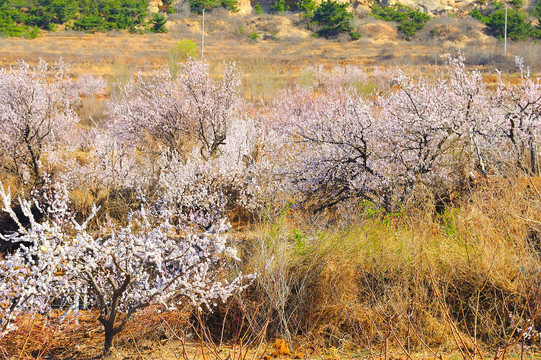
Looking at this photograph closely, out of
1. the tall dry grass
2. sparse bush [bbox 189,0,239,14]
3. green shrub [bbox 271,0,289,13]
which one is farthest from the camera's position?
green shrub [bbox 271,0,289,13]

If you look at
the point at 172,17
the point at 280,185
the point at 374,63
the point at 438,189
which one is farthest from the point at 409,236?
the point at 172,17

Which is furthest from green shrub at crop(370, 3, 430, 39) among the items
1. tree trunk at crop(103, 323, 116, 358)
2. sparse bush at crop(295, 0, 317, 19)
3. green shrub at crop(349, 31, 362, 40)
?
tree trunk at crop(103, 323, 116, 358)

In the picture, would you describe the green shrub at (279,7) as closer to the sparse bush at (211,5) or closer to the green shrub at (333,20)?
the sparse bush at (211,5)

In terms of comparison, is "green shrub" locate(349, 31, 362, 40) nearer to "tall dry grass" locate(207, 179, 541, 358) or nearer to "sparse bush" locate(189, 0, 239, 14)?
"sparse bush" locate(189, 0, 239, 14)

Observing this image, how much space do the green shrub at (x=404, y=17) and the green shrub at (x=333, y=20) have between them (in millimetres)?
5872

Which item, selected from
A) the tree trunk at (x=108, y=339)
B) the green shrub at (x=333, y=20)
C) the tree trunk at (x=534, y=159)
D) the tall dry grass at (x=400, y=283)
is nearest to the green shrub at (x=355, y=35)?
the green shrub at (x=333, y=20)

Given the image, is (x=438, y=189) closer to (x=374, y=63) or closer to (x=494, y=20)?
(x=374, y=63)

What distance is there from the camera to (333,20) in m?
54.9

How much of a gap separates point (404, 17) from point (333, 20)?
31.9 ft

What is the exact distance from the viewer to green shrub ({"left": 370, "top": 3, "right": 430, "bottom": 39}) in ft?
177

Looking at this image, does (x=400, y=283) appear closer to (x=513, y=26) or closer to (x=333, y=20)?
(x=513, y=26)

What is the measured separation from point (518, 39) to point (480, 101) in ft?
145

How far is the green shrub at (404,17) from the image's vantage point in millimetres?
53978

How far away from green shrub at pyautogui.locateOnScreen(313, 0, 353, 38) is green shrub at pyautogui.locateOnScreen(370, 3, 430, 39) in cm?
587
